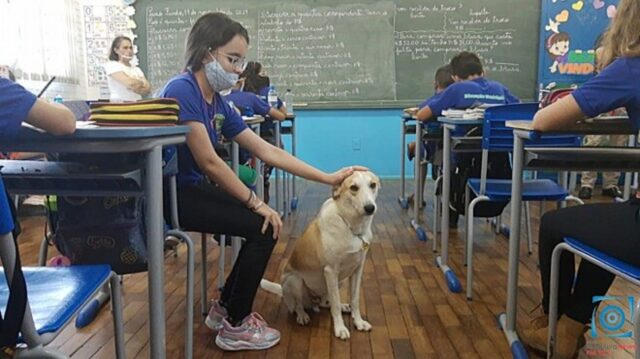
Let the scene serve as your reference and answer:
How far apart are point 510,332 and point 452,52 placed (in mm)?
4388

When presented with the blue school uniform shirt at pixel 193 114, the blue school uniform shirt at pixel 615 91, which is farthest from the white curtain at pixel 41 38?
the blue school uniform shirt at pixel 615 91

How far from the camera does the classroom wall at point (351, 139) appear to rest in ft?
19.8

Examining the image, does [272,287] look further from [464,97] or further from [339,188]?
[464,97]

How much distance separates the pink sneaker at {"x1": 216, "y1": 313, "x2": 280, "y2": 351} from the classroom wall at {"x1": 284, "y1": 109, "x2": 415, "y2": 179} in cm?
421

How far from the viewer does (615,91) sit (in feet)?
4.43

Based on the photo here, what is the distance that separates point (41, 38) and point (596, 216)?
4924 millimetres

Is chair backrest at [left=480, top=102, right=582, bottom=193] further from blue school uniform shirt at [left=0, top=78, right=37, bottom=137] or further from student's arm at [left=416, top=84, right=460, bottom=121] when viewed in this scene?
blue school uniform shirt at [left=0, top=78, right=37, bottom=137]

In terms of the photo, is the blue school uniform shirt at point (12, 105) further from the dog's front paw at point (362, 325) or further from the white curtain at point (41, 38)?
the white curtain at point (41, 38)

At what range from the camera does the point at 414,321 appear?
218 centimetres

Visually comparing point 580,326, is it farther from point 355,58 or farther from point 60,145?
point 355,58

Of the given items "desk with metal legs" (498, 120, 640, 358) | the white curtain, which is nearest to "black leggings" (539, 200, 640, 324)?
"desk with metal legs" (498, 120, 640, 358)

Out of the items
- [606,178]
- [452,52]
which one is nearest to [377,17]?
[452,52]

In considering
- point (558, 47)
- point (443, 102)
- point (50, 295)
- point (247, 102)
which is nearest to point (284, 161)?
point (50, 295)
